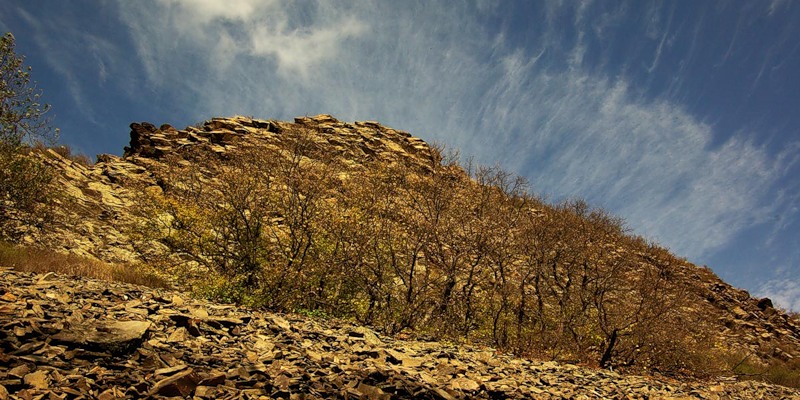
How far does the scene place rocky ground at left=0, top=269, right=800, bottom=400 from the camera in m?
5.23

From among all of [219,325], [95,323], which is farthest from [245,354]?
[95,323]

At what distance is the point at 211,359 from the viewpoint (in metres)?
6.52

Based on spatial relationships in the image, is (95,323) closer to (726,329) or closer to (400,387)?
(400,387)

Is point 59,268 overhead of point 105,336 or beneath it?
overhead

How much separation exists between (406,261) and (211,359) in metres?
12.2

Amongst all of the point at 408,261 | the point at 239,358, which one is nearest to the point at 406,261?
the point at 408,261

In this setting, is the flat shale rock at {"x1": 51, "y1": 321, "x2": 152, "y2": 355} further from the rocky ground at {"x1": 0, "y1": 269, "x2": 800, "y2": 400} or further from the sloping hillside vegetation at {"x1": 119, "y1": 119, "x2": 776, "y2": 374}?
the sloping hillside vegetation at {"x1": 119, "y1": 119, "x2": 776, "y2": 374}

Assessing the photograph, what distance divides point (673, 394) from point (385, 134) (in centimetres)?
4044

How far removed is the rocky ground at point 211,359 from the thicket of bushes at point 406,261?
492 centimetres

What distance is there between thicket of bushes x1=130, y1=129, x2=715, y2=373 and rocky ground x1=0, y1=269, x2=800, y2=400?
492cm

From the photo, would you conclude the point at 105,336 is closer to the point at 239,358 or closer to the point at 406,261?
the point at 239,358

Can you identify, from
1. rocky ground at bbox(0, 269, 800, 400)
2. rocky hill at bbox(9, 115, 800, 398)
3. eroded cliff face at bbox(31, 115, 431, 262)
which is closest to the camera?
rocky ground at bbox(0, 269, 800, 400)

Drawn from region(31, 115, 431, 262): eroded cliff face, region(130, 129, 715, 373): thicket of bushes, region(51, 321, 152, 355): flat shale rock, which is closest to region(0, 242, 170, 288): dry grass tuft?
region(130, 129, 715, 373): thicket of bushes

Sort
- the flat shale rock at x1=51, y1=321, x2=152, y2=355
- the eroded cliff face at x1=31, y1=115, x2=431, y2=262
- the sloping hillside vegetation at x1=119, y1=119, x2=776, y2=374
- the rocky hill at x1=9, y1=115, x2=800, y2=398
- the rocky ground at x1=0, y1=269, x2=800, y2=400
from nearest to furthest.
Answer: the rocky ground at x1=0, y1=269, x2=800, y2=400 → the rocky hill at x1=9, y1=115, x2=800, y2=398 → the flat shale rock at x1=51, y1=321, x2=152, y2=355 → the sloping hillside vegetation at x1=119, y1=119, x2=776, y2=374 → the eroded cliff face at x1=31, y1=115, x2=431, y2=262
